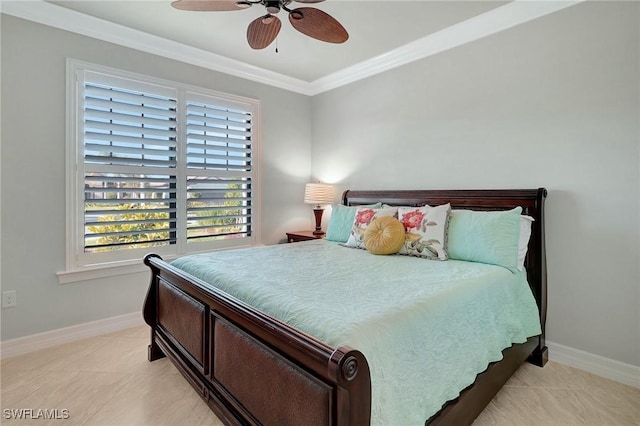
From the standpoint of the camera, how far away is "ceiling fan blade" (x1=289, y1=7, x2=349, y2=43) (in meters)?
1.94

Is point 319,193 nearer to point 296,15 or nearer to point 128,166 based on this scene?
point 128,166

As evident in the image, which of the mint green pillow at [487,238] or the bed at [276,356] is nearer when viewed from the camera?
the bed at [276,356]

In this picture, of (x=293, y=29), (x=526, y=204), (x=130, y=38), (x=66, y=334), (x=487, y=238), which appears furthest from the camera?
(x=130, y=38)

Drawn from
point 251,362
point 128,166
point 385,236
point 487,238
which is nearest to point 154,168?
point 128,166

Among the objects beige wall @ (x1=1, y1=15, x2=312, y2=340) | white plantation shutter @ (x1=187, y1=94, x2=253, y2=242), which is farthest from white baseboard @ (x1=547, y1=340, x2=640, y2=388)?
beige wall @ (x1=1, y1=15, x2=312, y2=340)

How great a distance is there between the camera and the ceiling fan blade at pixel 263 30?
2041mm

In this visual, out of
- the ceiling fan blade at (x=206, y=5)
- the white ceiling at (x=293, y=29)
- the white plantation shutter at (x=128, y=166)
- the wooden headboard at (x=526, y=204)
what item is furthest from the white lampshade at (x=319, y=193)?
the ceiling fan blade at (x=206, y=5)

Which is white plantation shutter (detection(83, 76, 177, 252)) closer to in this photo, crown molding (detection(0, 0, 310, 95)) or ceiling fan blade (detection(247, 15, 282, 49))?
crown molding (detection(0, 0, 310, 95))

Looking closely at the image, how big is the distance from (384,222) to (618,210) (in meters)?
1.53

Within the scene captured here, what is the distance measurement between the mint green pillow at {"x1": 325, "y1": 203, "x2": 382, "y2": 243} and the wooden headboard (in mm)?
574

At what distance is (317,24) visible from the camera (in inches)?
80.9

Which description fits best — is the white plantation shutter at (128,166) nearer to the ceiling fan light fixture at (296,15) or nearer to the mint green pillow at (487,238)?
the ceiling fan light fixture at (296,15)

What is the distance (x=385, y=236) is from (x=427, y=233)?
32 centimetres

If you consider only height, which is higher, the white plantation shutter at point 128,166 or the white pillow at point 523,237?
the white plantation shutter at point 128,166
